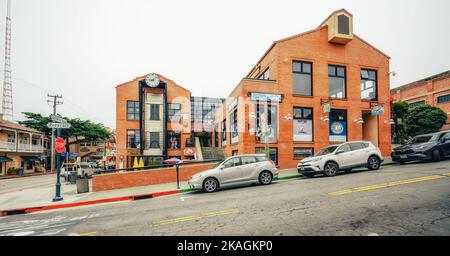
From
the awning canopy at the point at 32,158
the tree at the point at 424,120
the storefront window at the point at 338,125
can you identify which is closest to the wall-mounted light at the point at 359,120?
the storefront window at the point at 338,125

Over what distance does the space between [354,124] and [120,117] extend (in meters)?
25.8

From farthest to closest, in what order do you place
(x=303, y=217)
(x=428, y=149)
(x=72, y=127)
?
(x=72, y=127), (x=428, y=149), (x=303, y=217)

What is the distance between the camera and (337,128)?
17000 mm

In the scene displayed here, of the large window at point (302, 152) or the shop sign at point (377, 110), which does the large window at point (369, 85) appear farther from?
the large window at point (302, 152)

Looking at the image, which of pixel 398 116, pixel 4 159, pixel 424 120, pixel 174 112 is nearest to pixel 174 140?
pixel 174 112

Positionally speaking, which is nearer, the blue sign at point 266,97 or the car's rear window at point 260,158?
the car's rear window at point 260,158

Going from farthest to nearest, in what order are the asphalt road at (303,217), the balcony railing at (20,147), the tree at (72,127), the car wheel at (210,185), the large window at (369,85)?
1. the tree at (72,127)
2. the balcony railing at (20,147)
3. the large window at (369,85)
4. the car wheel at (210,185)
5. the asphalt road at (303,217)

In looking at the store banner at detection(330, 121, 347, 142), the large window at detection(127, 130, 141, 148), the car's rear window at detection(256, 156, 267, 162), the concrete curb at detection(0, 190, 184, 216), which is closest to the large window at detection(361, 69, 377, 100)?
the store banner at detection(330, 121, 347, 142)

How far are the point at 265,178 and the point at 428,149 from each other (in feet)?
32.7

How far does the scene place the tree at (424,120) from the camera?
23531mm

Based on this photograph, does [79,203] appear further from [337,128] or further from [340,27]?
[340,27]

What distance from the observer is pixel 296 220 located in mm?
4637
